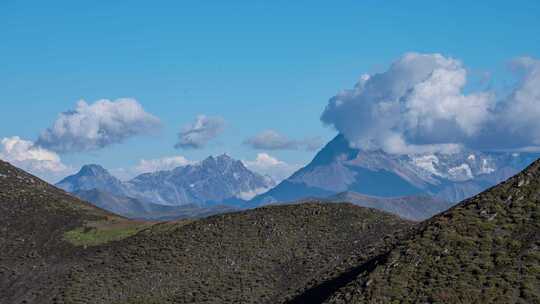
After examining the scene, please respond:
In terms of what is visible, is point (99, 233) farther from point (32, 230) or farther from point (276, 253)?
point (276, 253)

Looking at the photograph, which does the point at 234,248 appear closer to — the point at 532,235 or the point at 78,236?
the point at 78,236

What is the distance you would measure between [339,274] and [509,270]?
24.1 meters

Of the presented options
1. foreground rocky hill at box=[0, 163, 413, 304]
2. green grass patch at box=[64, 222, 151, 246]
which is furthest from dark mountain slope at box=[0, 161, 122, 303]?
green grass patch at box=[64, 222, 151, 246]

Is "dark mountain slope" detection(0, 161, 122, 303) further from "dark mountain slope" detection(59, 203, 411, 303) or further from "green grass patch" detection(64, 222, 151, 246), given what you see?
"dark mountain slope" detection(59, 203, 411, 303)

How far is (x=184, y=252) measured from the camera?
3588 inches

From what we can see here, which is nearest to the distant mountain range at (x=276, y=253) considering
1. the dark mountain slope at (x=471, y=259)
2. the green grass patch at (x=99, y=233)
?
the dark mountain slope at (x=471, y=259)

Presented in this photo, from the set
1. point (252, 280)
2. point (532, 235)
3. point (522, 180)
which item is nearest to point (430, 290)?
point (532, 235)

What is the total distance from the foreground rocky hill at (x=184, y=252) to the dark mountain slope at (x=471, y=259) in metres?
16.2

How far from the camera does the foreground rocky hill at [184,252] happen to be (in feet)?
258

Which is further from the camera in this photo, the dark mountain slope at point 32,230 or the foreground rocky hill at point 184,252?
the dark mountain slope at point 32,230

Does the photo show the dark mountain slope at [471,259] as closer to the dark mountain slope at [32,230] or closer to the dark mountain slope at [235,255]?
the dark mountain slope at [235,255]

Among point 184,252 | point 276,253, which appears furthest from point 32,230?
point 276,253

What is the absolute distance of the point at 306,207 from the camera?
105 meters

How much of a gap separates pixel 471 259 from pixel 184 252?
50341mm
